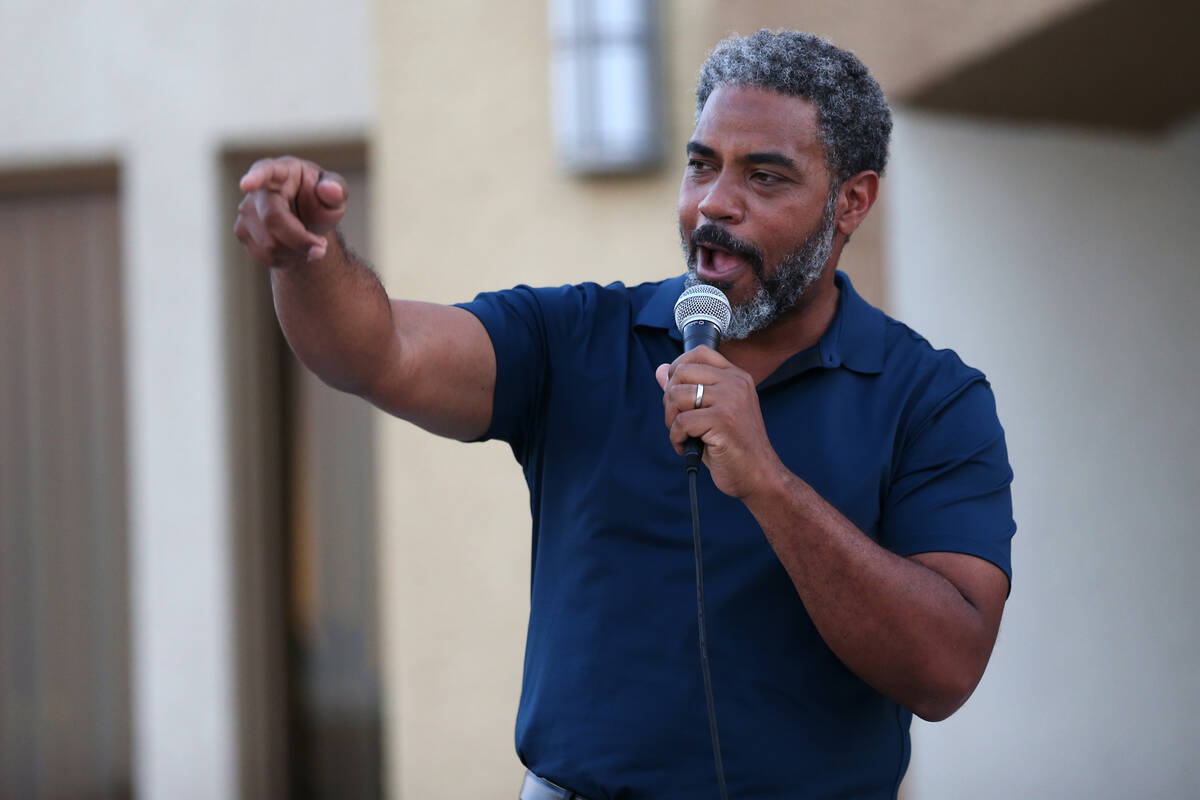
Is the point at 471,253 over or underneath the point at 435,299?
over

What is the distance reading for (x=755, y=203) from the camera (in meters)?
2.20

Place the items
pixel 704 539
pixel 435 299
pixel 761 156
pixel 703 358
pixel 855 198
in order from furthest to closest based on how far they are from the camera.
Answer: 1. pixel 435 299
2. pixel 855 198
3. pixel 761 156
4. pixel 704 539
5. pixel 703 358

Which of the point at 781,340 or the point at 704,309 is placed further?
the point at 781,340

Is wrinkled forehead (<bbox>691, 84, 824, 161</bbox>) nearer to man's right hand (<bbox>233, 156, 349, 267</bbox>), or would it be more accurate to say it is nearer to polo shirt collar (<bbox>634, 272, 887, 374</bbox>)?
polo shirt collar (<bbox>634, 272, 887, 374</bbox>)

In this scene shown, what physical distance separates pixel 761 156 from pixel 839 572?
681mm

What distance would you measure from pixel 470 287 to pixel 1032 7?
2.13 m

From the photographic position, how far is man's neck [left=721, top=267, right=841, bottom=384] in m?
2.26

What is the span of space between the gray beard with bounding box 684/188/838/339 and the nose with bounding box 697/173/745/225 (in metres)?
0.07

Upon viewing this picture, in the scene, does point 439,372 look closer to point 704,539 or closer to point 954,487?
point 704,539

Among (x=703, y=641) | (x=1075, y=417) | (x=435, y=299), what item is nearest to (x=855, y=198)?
(x=703, y=641)

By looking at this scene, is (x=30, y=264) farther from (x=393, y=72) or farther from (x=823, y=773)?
(x=823, y=773)

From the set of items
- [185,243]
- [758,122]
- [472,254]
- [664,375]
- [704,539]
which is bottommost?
[704,539]

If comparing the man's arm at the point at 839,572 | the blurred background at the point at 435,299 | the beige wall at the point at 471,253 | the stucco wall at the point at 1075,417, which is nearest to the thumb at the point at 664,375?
the man's arm at the point at 839,572

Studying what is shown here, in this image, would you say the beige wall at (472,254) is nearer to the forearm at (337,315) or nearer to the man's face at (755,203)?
the man's face at (755,203)
